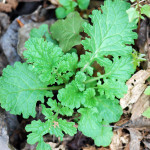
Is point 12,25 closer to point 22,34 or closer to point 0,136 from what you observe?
point 22,34

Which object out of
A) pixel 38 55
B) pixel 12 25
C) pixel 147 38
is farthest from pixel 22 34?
pixel 147 38

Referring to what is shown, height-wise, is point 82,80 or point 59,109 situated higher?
point 82,80

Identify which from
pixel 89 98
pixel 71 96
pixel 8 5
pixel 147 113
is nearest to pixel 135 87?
pixel 147 113

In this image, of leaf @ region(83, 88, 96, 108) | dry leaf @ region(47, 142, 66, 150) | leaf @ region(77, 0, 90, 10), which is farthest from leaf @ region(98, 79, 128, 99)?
leaf @ region(77, 0, 90, 10)

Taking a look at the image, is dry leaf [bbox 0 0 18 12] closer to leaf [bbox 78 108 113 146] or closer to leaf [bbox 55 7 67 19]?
leaf [bbox 55 7 67 19]

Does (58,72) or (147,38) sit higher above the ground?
(147,38)

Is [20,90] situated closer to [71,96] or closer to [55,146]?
[71,96]
